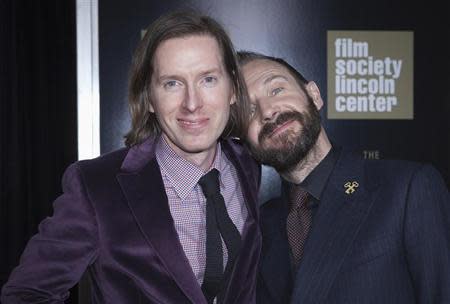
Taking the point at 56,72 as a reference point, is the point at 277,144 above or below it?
below

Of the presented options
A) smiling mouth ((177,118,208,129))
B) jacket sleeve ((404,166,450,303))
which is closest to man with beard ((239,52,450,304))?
jacket sleeve ((404,166,450,303))

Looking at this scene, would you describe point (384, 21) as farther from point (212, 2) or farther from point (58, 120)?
point (58, 120)

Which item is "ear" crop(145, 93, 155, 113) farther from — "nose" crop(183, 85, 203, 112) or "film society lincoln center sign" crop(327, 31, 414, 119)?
"film society lincoln center sign" crop(327, 31, 414, 119)

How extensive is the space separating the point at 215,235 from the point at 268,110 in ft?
1.65

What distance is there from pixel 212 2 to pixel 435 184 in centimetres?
150

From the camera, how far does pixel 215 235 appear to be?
1.75 m

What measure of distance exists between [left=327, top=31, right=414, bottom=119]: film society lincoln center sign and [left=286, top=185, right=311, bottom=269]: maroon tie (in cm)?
103

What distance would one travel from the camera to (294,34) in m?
2.99

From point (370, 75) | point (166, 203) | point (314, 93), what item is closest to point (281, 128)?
point (314, 93)

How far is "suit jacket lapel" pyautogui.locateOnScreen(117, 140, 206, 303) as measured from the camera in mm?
1645

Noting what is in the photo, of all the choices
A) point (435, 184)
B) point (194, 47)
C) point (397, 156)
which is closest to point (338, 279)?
point (435, 184)

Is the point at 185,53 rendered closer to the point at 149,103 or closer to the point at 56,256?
the point at 149,103

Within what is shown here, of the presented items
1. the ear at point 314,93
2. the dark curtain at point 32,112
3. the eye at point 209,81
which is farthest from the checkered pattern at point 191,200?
the dark curtain at point 32,112

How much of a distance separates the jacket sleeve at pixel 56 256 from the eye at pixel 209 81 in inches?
18.9
